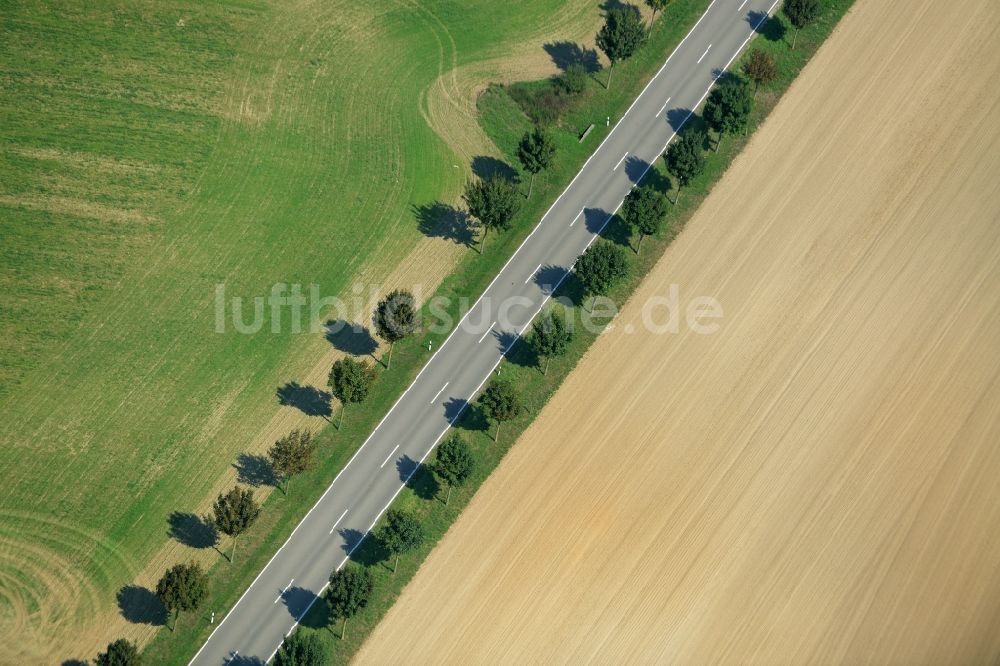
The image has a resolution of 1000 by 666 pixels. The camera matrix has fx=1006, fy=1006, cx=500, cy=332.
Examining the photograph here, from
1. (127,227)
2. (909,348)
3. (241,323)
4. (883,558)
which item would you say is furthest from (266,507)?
(909,348)

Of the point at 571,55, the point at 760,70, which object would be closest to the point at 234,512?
the point at 571,55

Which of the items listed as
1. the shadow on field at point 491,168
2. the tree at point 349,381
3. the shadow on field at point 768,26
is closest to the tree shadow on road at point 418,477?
the tree at point 349,381

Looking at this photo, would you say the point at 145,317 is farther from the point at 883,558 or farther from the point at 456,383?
the point at 883,558

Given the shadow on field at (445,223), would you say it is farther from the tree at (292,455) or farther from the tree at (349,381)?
the tree at (292,455)

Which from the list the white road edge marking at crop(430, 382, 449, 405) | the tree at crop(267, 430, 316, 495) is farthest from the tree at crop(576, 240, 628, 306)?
Result: the tree at crop(267, 430, 316, 495)

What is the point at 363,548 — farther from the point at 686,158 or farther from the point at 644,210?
the point at 686,158

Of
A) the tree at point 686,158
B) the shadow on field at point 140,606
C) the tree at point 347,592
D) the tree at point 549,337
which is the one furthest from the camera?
the tree at point 686,158
